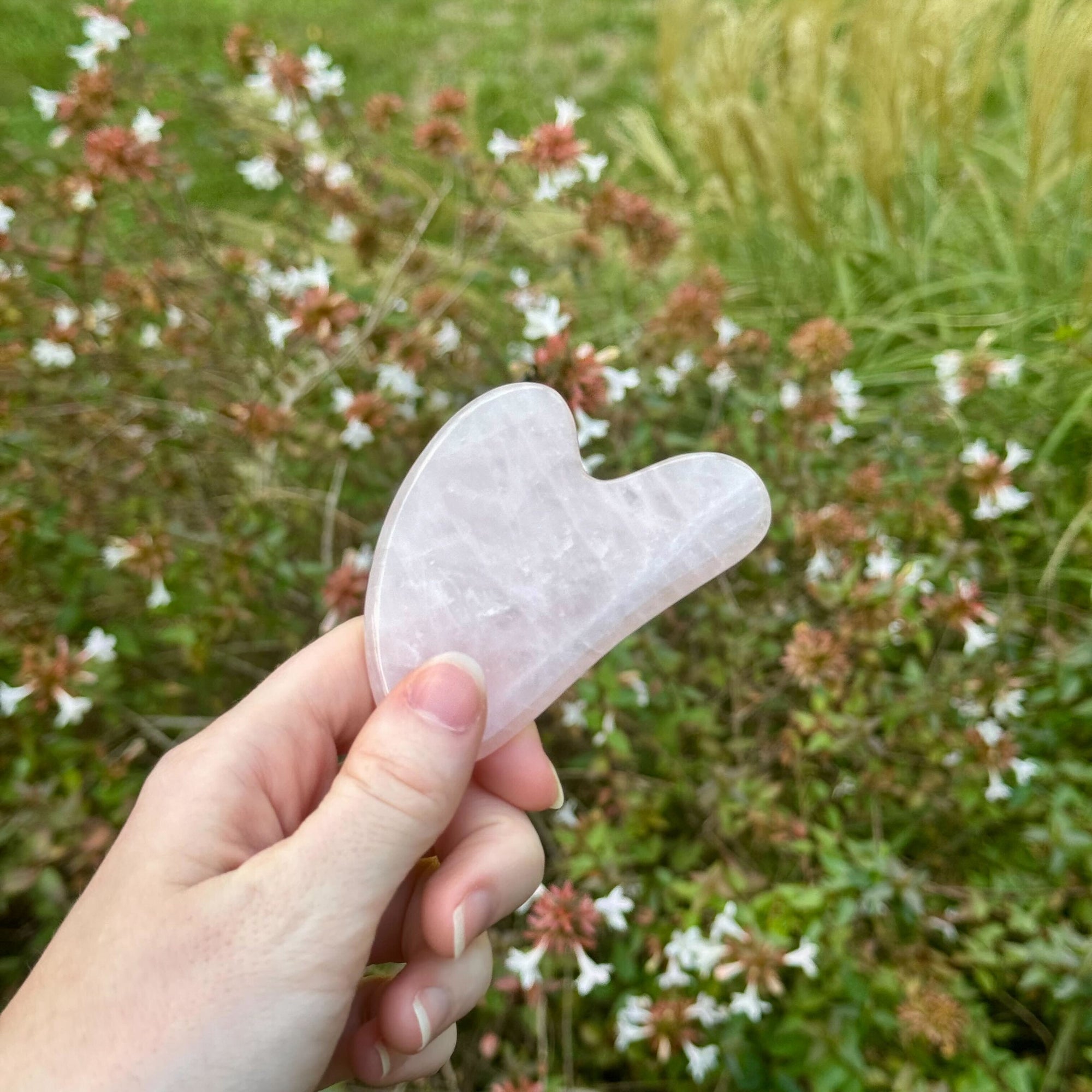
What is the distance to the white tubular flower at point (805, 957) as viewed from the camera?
1377 mm

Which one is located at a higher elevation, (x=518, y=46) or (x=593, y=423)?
(x=518, y=46)

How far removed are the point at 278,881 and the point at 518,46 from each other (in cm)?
513

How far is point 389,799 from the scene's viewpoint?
0.90 m

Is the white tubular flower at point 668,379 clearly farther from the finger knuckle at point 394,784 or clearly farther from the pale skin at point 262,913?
the finger knuckle at point 394,784

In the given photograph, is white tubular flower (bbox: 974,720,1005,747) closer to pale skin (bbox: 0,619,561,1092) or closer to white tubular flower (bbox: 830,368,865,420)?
white tubular flower (bbox: 830,368,865,420)

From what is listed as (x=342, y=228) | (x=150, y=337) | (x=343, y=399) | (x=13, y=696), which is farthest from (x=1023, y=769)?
(x=150, y=337)

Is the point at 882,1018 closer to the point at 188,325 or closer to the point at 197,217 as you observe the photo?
the point at 188,325

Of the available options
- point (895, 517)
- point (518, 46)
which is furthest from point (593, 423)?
point (518, 46)

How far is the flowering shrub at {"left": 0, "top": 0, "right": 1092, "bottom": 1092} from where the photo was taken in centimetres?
151

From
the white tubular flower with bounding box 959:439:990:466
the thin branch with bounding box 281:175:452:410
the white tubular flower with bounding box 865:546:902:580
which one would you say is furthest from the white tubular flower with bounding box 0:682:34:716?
the white tubular flower with bounding box 959:439:990:466

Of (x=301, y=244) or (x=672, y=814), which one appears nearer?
(x=672, y=814)

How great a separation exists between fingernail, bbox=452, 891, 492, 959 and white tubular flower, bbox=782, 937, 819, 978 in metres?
0.58

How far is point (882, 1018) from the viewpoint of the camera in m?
1.45

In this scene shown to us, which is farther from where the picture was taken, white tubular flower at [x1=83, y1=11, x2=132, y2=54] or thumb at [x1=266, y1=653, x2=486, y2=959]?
white tubular flower at [x1=83, y1=11, x2=132, y2=54]
